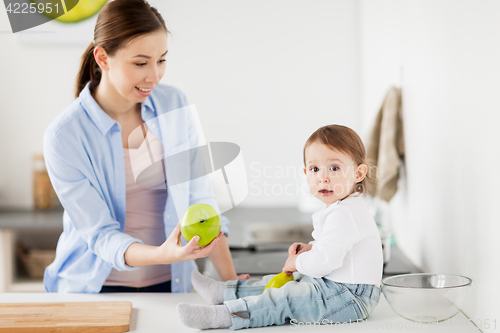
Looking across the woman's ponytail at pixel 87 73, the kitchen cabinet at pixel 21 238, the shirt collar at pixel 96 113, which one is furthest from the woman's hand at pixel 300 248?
the kitchen cabinet at pixel 21 238

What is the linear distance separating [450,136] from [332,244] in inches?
17.6

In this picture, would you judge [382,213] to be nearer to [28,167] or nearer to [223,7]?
[223,7]

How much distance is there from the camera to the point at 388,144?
1528mm

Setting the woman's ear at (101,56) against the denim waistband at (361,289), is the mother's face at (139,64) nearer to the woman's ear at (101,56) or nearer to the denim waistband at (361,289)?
the woman's ear at (101,56)

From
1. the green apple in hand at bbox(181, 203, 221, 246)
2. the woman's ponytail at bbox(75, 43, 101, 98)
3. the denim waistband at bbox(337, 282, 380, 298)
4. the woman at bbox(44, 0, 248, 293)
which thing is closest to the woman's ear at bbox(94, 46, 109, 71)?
the woman at bbox(44, 0, 248, 293)

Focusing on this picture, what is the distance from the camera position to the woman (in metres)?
0.97

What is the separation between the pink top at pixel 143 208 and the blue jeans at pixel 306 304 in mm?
402

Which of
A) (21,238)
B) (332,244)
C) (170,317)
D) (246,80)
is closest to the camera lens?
(332,244)

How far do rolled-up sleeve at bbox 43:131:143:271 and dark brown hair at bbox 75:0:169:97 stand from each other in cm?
23

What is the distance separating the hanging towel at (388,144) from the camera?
1.51m

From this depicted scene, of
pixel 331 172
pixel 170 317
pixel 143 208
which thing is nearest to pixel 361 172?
pixel 331 172

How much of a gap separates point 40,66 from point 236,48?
1.40 m

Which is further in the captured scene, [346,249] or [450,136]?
[450,136]

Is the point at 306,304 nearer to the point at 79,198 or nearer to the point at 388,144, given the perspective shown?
the point at 79,198
